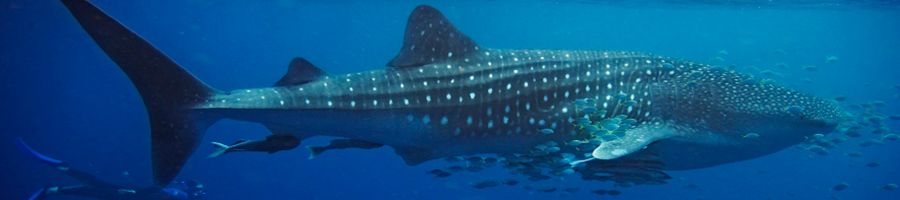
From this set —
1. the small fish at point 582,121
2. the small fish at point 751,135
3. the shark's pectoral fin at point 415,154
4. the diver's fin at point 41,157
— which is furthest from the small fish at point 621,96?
the diver's fin at point 41,157

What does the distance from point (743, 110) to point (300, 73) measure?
167 inches

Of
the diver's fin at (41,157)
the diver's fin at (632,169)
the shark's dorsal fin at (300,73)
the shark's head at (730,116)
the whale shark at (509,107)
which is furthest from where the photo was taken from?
the diver's fin at (41,157)

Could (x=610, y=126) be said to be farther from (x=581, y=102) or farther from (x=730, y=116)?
(x=730, y=116)

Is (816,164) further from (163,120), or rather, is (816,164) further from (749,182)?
(163,120)

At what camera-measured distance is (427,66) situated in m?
5.66

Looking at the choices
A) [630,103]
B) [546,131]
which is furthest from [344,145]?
[630,103]

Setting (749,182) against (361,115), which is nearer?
(361,115)

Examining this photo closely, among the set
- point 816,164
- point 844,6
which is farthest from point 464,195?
point 816,164

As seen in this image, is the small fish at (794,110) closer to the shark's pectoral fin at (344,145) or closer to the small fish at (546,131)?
the small fish at (546,131)

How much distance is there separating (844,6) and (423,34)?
42.1 meters

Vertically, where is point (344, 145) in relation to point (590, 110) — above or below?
below

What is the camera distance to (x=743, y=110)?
19.6 ft

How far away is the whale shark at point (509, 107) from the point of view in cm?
482

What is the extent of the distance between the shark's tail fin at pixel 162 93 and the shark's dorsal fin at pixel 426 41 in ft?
5.78
